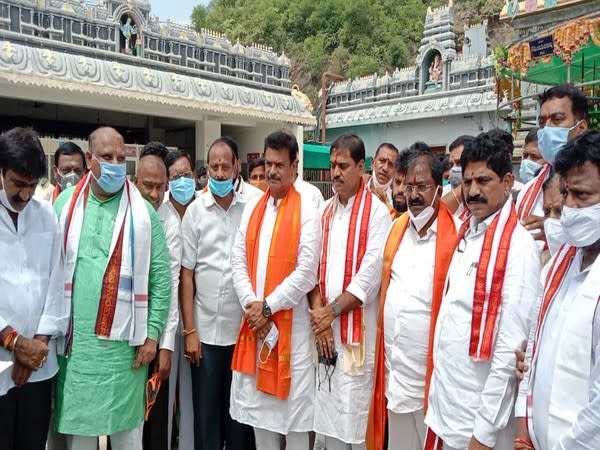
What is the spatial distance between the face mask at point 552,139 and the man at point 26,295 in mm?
2677

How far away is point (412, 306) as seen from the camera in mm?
2738

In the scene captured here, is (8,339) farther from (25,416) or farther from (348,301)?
(348,301)

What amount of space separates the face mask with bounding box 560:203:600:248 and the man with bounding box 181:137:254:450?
208 cm

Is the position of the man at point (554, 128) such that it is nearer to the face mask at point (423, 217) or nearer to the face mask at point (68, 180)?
the face mask at point (423, 217)

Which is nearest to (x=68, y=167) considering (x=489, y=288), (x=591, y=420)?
(x=489, y=288)

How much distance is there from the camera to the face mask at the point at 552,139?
310cm

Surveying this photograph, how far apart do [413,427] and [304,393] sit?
0.62m

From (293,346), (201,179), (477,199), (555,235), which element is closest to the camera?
(555,235)

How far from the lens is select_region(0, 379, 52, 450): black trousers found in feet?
8.46

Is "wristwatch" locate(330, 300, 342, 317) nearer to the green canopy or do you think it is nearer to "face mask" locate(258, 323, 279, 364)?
"face mask" locate(258, 323, 279, 364)

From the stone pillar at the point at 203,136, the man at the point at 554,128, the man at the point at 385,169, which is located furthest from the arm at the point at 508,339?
the stone pillar at the point at 203,136

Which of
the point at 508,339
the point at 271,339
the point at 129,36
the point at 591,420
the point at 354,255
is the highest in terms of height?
the point at 129,36

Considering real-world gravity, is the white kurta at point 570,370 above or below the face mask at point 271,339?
above

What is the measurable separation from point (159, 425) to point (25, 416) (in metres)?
1.07
